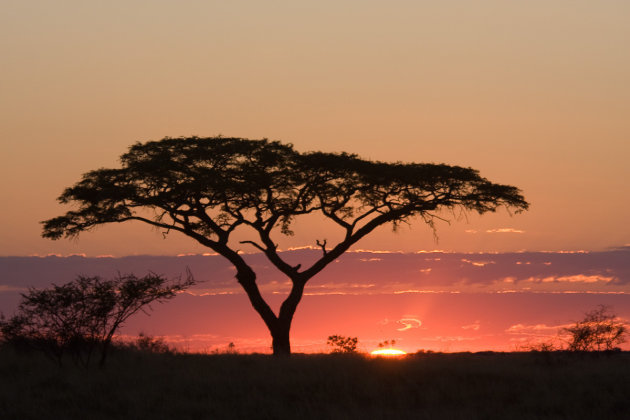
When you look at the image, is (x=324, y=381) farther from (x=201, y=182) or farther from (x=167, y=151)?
(x=167, y=151)

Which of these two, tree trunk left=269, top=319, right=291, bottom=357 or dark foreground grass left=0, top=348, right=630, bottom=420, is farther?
tree trunk left=269, top=319, right=291, bottom=357

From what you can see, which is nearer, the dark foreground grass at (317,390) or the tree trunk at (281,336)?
the dark foreground grass at (317,390)

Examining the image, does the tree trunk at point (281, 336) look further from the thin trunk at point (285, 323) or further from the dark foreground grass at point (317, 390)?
the dark foreground grass at point (317, 390)

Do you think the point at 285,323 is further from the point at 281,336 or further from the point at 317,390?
the point at 317,390

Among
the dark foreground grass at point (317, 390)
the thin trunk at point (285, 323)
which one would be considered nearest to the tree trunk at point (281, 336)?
the thin trunk at point (285, 323)

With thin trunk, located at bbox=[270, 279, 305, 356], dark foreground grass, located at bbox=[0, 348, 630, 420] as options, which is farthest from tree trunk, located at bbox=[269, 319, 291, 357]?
dark foreground grass, located at bbox=[0, 348, 630, 420]

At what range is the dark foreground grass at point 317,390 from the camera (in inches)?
926

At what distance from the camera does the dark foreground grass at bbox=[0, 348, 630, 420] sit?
23531 millimetres

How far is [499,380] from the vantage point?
26.9m

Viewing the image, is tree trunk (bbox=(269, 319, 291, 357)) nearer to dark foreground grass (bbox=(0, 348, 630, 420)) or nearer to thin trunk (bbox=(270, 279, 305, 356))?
thin trunk (bbox=(270, 279, 305, 356))

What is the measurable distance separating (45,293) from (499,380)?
595 inches

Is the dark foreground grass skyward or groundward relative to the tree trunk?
groundward

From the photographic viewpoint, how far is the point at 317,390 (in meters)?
25.8

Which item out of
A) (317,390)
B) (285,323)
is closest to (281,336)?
(285,323)
